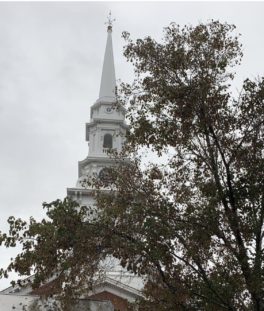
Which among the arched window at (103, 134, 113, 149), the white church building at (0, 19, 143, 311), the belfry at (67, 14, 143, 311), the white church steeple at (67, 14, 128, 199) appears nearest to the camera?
the white church building at (0, 19, 143, 311)

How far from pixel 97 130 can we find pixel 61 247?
3560 centimetres

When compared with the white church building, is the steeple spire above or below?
above

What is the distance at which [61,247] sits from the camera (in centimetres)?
1216

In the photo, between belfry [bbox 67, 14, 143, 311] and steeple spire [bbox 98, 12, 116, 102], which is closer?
belfry [bbox 67, 14, 143, 311]

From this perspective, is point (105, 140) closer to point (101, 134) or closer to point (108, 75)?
point (101, 134)

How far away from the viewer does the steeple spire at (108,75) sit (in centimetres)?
5146

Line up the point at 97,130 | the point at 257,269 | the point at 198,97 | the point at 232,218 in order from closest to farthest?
the point at 257,269
the point at 232,218
the point at 198,97
the point at 97,130

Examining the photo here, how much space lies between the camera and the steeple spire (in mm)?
51456

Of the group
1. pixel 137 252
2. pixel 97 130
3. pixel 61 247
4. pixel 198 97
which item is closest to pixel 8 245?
pixel 61 247

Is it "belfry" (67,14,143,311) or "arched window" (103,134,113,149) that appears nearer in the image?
"belfry" (67,14,143,311)

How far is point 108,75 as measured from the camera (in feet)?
180

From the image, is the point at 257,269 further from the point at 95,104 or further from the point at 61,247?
the point at 95,104

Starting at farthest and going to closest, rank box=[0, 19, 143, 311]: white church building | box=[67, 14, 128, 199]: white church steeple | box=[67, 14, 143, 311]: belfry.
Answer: box=[67, 14, 128, 199]: white church steeple, box=[67, 14, 143, 311]: belfry, box=[0, 19, 143, 311]: white church building

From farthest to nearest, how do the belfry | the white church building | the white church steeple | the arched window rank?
1. the arched window
2. the white church steeple
3. the belfry
4. the white church building
